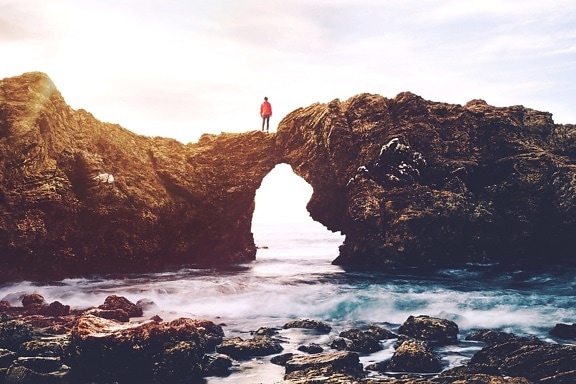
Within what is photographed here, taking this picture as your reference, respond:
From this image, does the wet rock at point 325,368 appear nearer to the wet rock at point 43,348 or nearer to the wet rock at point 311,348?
the wet rock at point 311,348

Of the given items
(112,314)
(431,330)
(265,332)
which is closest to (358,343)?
(431,330)

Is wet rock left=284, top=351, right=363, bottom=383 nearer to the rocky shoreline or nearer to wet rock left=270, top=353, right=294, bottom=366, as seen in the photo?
the rocky shoreline

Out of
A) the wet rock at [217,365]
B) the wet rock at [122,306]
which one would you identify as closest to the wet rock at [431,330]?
the wet rock at [217,365]

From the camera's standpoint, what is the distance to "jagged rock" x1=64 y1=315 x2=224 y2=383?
43.4ft

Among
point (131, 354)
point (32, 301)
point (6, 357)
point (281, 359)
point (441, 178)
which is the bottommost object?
point (32, 301)

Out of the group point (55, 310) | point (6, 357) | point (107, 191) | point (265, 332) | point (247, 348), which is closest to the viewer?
point (6, 357)

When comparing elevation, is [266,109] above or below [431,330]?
above

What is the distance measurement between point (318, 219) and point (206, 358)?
92.1ft

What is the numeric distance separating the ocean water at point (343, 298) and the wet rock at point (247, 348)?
19.8 inches

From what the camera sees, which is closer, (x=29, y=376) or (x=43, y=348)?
(x=29, y=376)

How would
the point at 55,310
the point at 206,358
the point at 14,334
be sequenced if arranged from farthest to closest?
the point at 55,310, the point at 14,334, the point at 206,358

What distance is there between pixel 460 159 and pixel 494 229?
6019 millimetres

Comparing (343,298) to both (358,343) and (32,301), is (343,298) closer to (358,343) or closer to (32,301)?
(358,343)

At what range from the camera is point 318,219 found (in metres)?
42.6
